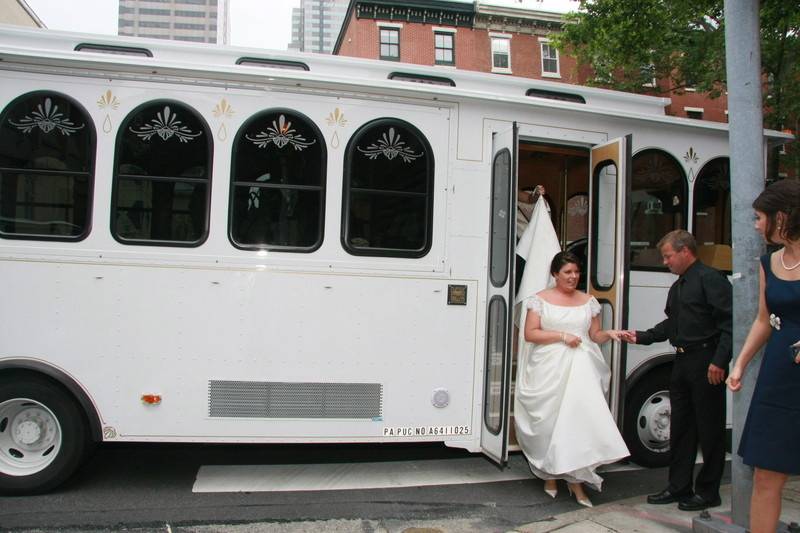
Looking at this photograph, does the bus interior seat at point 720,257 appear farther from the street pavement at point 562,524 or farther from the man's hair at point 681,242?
the street pavement at point 562,524

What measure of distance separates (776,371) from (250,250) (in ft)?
10.5

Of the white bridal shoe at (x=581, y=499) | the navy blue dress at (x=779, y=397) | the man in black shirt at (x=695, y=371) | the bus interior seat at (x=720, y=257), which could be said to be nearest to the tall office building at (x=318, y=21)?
the bus interior seat at (x=720, y=257)

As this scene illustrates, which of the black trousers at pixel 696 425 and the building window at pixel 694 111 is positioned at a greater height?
the building window at pixel 694 111

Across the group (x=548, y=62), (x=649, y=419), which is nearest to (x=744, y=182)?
(x=649, y=419)

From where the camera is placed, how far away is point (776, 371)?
2996mm

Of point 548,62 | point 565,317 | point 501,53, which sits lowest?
point 565,317

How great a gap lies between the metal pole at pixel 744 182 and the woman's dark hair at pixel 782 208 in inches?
16.4

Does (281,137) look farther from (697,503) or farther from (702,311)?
(697,503)

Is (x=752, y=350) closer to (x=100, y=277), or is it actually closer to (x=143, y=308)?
(x=143, y=308)

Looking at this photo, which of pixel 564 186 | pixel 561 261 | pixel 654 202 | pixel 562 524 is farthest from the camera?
pixel 564 186

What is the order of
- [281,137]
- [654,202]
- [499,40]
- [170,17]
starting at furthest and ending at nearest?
[170,17] < [499,40] < [654,202] < [281,137]

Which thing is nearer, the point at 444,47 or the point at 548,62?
the point at 548,62

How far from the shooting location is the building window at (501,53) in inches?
1062

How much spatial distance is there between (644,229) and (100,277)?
4198 millimetres
